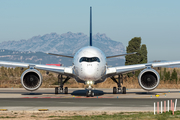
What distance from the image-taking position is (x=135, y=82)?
49812 mm

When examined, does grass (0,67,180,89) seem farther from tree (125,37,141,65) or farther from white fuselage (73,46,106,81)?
white fuselage (73,46,106,81)

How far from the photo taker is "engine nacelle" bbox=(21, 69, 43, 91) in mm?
29828

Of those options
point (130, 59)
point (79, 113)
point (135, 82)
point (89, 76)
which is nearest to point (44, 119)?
point (79, 113)

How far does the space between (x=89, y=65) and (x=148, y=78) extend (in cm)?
582

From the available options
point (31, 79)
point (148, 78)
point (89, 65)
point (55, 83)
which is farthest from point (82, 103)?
point (55, 83)

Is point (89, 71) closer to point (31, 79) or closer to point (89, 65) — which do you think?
point (89, 65)

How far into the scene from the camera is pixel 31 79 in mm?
30250

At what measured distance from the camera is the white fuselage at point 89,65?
90.3 feet

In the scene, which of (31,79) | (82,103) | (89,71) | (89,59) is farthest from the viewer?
(31,79)

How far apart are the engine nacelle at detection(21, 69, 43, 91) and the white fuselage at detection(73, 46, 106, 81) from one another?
3374 millimetres

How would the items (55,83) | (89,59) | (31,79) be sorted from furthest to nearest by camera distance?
(55,83) < (31,79) < (89,59)

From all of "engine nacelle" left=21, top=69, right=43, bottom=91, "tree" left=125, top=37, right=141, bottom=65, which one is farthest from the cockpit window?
"tree" left=125, top=37, right=141, bottom=65

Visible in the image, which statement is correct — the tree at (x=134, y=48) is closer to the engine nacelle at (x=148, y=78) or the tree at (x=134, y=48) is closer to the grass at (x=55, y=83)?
the grass at (x=55, y=83)

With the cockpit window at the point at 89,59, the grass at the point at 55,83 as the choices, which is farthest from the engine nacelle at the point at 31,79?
the grass at the point at 55,83
